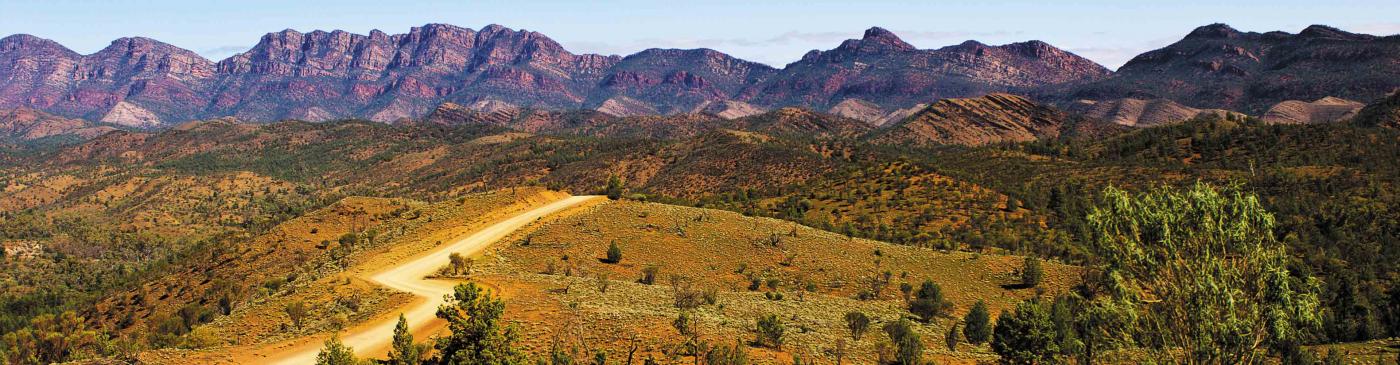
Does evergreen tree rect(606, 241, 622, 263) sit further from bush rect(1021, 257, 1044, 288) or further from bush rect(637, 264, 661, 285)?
bush rect(1021, 257, 1044, 288)

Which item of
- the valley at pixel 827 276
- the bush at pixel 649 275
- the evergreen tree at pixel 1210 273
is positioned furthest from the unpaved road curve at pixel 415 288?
the evergreen tree at pixel 1210 273

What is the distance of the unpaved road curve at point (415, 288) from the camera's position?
94.4ft

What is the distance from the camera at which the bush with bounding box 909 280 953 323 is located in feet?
127

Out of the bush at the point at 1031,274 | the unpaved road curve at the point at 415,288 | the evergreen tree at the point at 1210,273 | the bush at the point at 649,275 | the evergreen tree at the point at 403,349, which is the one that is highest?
the evergreen tree at the point at 1210,273

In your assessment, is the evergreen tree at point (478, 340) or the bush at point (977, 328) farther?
the bush at point (977, 328)

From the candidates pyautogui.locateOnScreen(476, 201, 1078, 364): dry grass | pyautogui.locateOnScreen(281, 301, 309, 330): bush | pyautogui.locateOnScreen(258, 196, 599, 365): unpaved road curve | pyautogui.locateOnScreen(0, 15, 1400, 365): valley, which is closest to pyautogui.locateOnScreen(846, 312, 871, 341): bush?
pyautogui.locateOnScreen(0, 15, 1400, 365): valley

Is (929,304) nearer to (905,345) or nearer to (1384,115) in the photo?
(905,345)

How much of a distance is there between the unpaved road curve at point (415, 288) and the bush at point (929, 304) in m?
22.9

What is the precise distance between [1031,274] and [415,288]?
3584 cm

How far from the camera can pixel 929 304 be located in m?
38.9

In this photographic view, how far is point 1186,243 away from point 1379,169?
311 ft

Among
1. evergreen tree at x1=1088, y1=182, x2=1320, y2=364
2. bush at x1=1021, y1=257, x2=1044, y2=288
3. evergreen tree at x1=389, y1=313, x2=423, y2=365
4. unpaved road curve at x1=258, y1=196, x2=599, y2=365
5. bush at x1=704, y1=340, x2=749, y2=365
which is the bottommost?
bush at x1=1021, y1=257, x2=1044, y2=288

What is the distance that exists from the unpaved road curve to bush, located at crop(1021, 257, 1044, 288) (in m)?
33.3

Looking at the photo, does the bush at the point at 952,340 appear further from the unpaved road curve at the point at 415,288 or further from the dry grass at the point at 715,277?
the unpaved road curve at the point at 415,288
